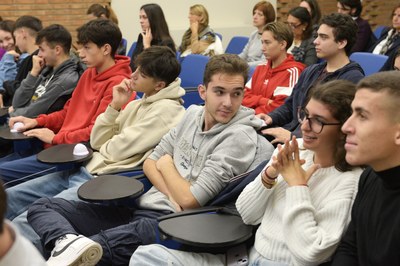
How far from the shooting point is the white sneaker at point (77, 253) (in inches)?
67.7

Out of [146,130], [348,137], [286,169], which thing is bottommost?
[146,130]

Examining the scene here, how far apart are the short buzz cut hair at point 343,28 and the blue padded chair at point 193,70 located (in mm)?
1047

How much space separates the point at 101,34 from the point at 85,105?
1.37 feet

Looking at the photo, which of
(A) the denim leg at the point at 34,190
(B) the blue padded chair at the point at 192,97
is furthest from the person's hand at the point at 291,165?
(B) the blue padded chair at the point at 192,97

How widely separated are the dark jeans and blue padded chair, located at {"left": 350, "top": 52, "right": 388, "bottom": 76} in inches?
68.2

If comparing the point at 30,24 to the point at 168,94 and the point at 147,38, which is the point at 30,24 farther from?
the point at 168,94

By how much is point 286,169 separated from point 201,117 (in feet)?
2.30

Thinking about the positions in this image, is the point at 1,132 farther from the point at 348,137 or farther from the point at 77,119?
the point at 348,137

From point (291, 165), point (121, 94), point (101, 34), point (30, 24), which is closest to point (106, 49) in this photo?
point (101, 34)

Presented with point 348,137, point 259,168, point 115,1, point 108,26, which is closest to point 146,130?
point 259,168

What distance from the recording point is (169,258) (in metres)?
1.68

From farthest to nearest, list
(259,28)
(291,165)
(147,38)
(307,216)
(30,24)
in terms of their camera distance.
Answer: (259,28) < (147,38) < (30,24) < (291,165) < (307,216)

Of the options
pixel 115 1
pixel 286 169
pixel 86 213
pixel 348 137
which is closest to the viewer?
pixel 348 137

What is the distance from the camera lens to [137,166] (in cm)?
240
